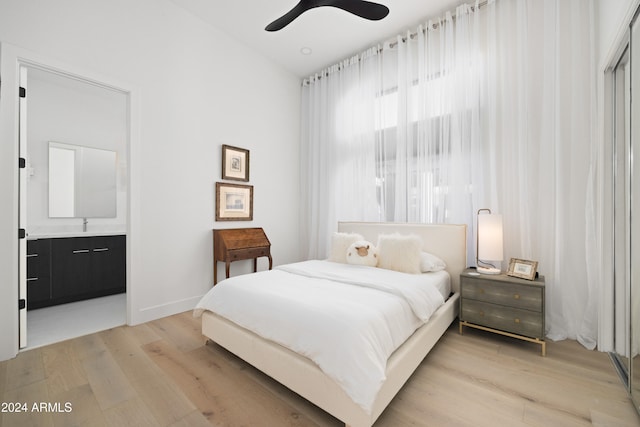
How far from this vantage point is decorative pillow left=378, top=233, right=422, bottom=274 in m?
2.65

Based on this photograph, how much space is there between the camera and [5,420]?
144 centimetres

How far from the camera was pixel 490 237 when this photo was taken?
249 centimetres

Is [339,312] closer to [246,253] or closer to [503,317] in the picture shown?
[503,317]

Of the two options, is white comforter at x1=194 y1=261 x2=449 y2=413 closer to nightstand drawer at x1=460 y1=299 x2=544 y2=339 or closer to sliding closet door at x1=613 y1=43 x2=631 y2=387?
nightstand drawer at x1=460 y1=299 x2=544 y2=339

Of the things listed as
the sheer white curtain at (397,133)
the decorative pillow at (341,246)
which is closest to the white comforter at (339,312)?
the decorative pillow at (341,246)

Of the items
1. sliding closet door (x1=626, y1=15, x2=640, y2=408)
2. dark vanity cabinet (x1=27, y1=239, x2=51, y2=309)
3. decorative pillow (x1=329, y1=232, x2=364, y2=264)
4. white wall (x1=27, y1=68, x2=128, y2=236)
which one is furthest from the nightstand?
dark vanity cabinet (x1=27, y1=239, x2=51, y2=309)

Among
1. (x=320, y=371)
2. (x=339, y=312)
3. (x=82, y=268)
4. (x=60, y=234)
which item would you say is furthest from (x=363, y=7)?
(x=82, y=268)

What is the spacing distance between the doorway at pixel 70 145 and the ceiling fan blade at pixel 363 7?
88.1 inches

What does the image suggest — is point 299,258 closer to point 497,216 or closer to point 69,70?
point 497,216

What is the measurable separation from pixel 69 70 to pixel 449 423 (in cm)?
382

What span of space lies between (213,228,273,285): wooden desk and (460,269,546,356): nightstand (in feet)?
7.92

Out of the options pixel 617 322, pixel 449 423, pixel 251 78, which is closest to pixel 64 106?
pixel 251 78

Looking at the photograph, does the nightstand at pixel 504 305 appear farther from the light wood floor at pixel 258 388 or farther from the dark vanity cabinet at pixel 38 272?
the dark vanity cabinet at pixel 38 272

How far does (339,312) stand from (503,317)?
1.65m
